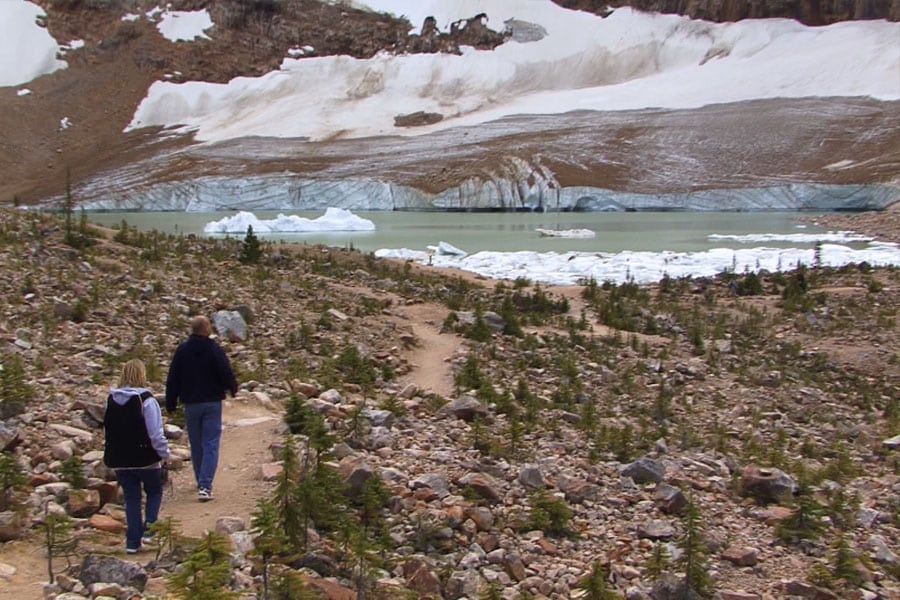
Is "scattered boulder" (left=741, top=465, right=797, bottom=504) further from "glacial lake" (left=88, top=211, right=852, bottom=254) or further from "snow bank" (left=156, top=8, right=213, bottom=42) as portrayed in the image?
"snow bank" (left=156, top=8, right=213, bottom=42)

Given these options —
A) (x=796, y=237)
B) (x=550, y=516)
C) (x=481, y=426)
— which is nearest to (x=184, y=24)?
(x=796, y=237)

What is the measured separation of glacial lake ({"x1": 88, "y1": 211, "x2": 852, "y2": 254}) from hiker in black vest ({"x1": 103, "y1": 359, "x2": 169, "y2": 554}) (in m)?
21.7

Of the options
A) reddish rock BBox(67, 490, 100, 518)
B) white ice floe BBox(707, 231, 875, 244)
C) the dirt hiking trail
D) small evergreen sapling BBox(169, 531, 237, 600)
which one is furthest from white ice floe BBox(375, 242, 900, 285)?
small evergreen sapling BBox(169, 531, 237, 600)

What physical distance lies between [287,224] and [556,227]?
574 inches

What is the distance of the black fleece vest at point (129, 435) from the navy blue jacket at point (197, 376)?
0.89m

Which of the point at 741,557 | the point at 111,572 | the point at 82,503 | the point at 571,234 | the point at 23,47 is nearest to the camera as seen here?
the point at 111,572

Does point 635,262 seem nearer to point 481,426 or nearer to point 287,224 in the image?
point 481,426

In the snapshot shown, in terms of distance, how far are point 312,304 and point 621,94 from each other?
79961 mm

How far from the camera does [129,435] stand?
4629 millimetres

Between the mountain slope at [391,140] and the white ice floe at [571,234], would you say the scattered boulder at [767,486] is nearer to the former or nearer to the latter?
the white ice floe at [571,234]

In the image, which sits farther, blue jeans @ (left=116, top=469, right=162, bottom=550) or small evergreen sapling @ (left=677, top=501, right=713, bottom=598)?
small evergreen sapling @ (left=677, top=501, right=713, bottom=598)

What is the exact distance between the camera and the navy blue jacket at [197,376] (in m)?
5.58

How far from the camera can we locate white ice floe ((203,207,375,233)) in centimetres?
3912

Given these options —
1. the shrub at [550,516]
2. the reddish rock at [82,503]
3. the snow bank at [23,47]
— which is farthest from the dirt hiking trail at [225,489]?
the snow bank at [23,47]
